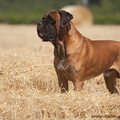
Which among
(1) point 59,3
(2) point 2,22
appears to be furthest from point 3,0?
(2) point 2,22

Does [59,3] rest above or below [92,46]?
above

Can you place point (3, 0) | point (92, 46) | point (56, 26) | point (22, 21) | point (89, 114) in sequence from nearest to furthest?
1. point (89, 114)
2. point (56, 26)
3. point (92, 46)
4. point (22, 21)
5. point (3, 0)

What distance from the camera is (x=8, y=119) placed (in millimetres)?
3625

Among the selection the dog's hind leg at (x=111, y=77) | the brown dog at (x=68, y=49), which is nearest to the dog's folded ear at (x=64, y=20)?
the brown dog at (x=68, y=49)

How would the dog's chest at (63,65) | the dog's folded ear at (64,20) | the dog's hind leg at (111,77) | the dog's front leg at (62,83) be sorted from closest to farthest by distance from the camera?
the dog's folded ear at (64,20) → the dog's chest at (63,65) → the dog's front leg at (62,83) → the dog's hind leg at (111,77)

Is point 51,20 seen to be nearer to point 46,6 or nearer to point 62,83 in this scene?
point 62,83

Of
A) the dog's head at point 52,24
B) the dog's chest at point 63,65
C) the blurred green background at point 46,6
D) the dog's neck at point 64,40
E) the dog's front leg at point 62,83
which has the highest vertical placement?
the blurred green background at point 46,6

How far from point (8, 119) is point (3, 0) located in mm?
40966

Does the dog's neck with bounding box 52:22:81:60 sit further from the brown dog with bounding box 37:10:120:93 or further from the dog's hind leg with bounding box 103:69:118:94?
the dog's hind leg with bounding box 103:69:118:94

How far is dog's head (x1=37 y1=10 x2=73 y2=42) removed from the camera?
163 inches

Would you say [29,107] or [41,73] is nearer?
[29,107]

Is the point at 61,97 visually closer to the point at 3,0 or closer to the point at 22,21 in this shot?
the point at 22,21

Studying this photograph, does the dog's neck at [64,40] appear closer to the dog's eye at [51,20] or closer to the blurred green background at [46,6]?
the dog's eye at [51,20]

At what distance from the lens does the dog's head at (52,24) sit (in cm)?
414
